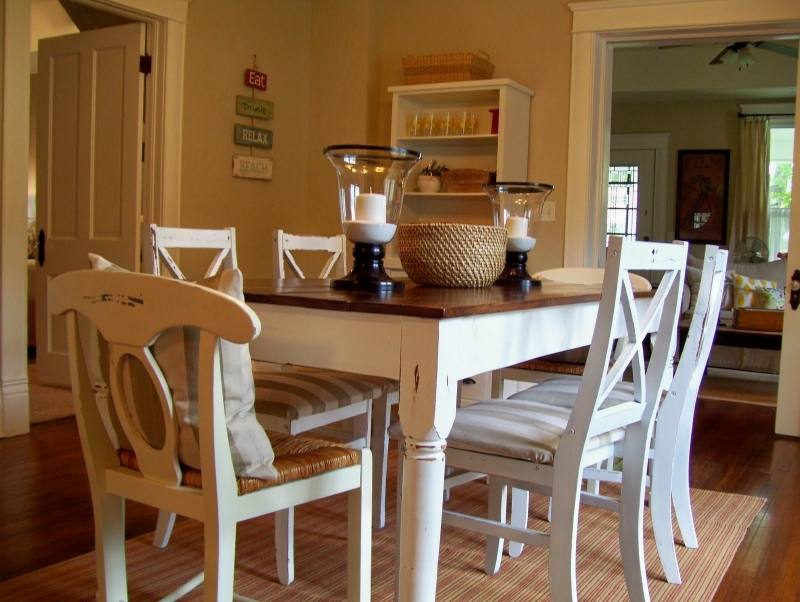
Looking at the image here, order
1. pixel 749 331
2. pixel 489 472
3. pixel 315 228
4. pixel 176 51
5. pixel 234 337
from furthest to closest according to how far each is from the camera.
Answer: pixel 749 331 < pixel 315 228 < pixel 176 51 < pixel 489 472 < pixel 234 337

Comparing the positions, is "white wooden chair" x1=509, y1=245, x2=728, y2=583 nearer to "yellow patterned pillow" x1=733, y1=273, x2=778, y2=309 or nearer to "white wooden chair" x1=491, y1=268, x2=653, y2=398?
"white wooden chair" x1=491, y1=268, x2=653, y2=398

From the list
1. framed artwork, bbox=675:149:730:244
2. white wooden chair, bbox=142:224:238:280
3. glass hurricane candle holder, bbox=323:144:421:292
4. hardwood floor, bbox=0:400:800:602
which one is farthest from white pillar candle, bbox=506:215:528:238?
framed artwork, bbox=675:149:730:244

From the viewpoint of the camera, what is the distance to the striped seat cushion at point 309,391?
7.18 feet

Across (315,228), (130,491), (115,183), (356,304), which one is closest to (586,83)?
(315,228)

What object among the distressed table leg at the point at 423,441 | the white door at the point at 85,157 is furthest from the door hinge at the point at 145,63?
the distressed table leg at the point at 423,441

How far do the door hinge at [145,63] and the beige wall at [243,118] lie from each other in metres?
0.19

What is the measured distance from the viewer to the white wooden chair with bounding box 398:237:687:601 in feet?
5.84

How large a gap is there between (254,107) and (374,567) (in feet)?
10.3

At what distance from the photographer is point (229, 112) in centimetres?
465

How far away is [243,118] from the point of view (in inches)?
187

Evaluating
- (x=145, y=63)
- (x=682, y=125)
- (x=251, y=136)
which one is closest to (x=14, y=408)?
(x=145, y=63)

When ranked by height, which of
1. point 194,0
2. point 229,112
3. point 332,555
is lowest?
point 332,555

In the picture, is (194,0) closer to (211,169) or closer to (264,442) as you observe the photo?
(211,169)

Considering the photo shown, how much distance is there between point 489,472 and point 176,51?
325 centimetres
